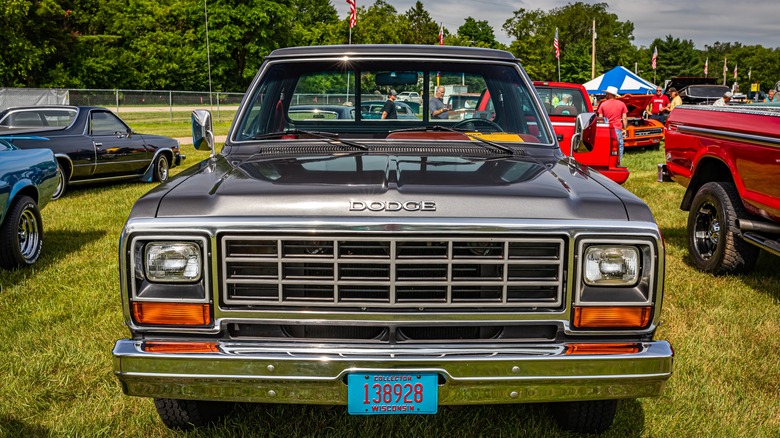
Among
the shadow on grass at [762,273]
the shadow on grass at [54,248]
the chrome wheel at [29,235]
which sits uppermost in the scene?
the chrome wheel at [29,235]

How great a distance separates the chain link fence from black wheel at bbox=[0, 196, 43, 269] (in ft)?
67.7

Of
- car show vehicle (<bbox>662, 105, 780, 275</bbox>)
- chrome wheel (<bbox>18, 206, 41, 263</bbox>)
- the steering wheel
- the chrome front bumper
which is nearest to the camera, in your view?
the chrome front bumper

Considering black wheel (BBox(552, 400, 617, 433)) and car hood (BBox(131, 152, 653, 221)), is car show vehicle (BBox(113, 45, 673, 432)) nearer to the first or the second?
car hood (BBox(131, 152, 653, 221))

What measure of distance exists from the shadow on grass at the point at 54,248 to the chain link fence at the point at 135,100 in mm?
19516

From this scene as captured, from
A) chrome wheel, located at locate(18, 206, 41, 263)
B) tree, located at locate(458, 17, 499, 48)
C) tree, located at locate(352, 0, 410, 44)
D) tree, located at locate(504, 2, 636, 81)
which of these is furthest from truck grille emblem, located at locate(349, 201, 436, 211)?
tree, located at locate(458, 17, 499, 48)

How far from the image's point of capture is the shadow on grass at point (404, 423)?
11.0 ft

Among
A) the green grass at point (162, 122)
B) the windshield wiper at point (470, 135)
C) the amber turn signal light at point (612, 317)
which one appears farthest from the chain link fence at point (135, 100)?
the amber turn signal light at point (612, 317)

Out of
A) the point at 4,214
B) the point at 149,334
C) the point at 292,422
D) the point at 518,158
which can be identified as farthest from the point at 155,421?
the point at 4,214

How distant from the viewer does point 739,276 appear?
20.4 feet

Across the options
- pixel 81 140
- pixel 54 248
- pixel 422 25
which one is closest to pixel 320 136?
pixel 54 248

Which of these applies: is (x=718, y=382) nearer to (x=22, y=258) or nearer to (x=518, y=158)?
(x=518, y=158)

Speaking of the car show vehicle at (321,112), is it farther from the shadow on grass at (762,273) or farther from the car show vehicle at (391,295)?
the shadow on grass at (762,273)

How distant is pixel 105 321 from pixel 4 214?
204 cm

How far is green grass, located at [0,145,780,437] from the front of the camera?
3.43 m
